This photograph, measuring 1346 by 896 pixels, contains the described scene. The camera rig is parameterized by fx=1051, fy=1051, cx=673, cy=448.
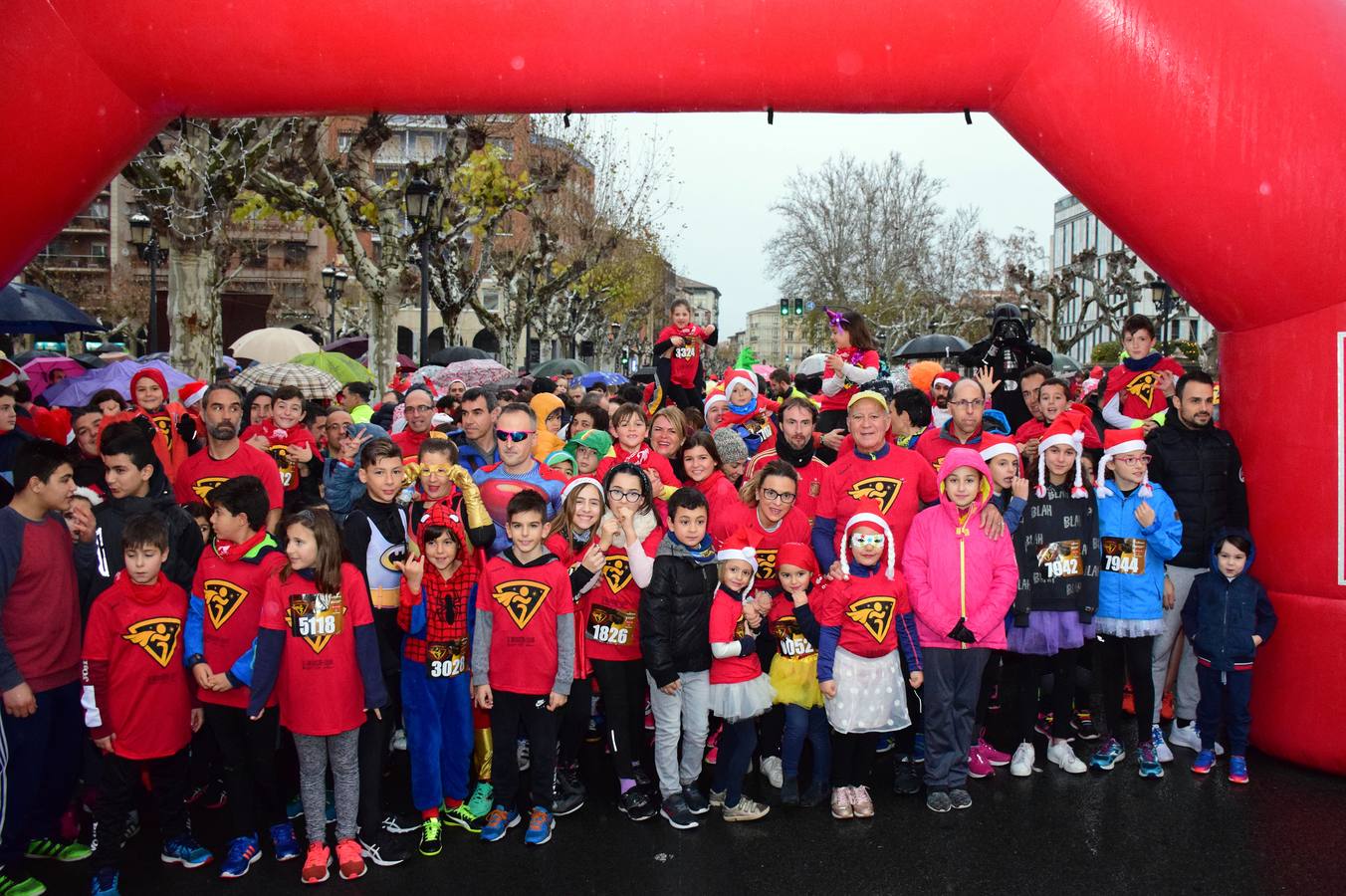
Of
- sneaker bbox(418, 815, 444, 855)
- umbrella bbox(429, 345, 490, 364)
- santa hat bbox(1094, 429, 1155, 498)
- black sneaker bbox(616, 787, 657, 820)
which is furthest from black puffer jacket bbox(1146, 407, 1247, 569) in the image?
umbrella bbox(429, 345, 490, 364)

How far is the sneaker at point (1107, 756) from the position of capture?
5773mm

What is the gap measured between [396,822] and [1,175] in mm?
3546

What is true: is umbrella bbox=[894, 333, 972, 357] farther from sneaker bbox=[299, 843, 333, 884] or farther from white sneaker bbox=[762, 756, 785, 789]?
sneaker bbox=[299, 843, 333, 884]

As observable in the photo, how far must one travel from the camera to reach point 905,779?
18.3ft

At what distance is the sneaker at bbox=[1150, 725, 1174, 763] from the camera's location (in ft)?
19.0

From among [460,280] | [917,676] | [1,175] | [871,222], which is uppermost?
[871,222]

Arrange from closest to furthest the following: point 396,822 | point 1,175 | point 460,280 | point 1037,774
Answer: point 1,175 → point 396,822 → point 1037,774 → point 460,280

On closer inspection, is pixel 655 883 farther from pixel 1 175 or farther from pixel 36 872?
pixel 1 175

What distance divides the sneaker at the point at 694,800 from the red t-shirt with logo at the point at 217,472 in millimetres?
2904

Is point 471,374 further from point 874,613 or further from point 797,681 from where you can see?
point 874,613

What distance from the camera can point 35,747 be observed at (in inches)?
181

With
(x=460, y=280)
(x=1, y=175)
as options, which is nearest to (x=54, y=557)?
(x=1, y=175)

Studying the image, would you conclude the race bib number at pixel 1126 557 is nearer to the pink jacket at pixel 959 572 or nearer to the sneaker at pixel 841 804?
the pink jacket at pixel 959 572

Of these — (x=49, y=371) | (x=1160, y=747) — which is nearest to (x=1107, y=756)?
(x=1160, y=747)
